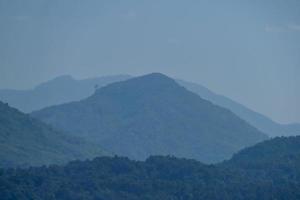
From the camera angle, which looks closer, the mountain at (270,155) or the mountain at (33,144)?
the mountain at (270,155)

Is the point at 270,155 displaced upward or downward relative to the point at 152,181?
upward

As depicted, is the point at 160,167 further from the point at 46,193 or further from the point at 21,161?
the point at 21,161

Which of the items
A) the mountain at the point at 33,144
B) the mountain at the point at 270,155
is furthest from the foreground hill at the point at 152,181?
the mountain at the point at 33,144

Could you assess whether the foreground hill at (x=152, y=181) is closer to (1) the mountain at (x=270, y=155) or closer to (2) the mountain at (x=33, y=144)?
(1) the mountain at (x=270, y=155)

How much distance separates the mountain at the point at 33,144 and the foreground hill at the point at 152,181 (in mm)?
42982

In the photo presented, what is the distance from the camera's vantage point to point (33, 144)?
169250mm

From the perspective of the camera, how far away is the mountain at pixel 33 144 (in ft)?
513

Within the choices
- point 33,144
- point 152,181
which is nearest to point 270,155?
point 152,181

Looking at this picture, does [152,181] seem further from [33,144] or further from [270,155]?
[33,144]

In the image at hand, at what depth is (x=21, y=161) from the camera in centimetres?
15250

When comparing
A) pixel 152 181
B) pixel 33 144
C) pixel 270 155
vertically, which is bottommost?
pixel 152 181

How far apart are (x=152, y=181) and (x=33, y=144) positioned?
230ft

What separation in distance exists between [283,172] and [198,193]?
834 inches

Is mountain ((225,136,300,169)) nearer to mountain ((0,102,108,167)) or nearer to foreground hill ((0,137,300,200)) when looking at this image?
foreground hill ((0,137,300,200))
